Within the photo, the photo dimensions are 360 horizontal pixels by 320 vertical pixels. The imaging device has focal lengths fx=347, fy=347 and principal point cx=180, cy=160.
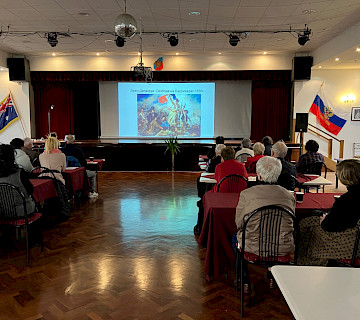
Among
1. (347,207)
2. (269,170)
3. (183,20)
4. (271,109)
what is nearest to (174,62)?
(271,109)

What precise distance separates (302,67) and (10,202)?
948 cm

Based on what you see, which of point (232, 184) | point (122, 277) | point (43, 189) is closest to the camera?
point (122, 277)

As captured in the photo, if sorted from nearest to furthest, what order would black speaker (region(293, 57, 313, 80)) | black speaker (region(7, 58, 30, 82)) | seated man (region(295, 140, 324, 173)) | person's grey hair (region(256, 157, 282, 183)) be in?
person's grey hair (region(256, 157, 282, 183))
seated man (region(295, 140, 324, 173))
black speaker (region(293, 57, 313, 80))
black speaker (region(7, 58, 30, 82))

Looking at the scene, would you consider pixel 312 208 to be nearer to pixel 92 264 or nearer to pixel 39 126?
pixel 92 264

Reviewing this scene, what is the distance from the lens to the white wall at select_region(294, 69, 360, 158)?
36.5 feet

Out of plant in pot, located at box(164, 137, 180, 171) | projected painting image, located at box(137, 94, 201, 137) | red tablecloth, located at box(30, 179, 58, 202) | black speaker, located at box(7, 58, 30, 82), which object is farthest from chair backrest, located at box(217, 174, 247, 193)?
black speaker, located at box(7, 58, 30, 82)

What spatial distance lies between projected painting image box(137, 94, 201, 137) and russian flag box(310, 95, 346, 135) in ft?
12.5

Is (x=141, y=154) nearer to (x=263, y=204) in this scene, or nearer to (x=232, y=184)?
(x=232, y=184)

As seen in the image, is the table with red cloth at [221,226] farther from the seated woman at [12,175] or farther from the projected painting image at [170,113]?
the projected painting image at [170,113]

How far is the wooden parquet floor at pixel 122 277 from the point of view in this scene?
2.78m

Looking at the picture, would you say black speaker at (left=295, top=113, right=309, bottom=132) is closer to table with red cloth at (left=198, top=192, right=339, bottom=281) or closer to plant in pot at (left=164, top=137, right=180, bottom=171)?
plant in pot at (left=164, top=137, right=180, bottom=171)

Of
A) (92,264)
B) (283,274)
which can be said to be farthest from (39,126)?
(283,274)

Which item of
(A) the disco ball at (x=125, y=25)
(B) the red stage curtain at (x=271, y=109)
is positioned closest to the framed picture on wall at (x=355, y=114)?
(B) the red stage curtain at (x=271, y=109)

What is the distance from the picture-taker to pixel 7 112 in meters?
11.5
